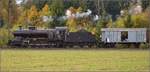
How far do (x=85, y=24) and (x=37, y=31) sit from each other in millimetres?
3876

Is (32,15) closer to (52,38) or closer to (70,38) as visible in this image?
(52,38)

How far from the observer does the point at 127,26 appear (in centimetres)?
3002

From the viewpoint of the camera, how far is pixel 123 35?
2886 centimetres

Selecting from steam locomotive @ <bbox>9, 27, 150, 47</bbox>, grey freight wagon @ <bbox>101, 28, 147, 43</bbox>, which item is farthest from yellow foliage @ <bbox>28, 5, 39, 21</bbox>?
grey freight wagon @ <bbox>101, 28, 147, 43</bbox>

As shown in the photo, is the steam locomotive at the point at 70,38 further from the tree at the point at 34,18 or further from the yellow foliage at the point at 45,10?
the yellow foliage at the point at 45,10

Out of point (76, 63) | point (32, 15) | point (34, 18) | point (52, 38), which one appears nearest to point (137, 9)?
point (52, 38)

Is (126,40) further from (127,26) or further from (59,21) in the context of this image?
(59,21)

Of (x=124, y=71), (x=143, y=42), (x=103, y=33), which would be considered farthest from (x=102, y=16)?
(x=124, y=71)

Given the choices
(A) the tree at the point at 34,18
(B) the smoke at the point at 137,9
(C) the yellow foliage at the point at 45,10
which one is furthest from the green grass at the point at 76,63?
(A) the tree at the point at 34,18

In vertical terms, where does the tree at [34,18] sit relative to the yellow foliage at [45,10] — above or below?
below

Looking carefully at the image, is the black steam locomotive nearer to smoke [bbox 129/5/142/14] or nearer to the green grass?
smoke [bbox 129/5/142/14]

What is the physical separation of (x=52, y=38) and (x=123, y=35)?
5.18 m

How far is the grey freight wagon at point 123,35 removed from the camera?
2782 centimetres

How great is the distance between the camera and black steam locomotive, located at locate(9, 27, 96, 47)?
2692cm
